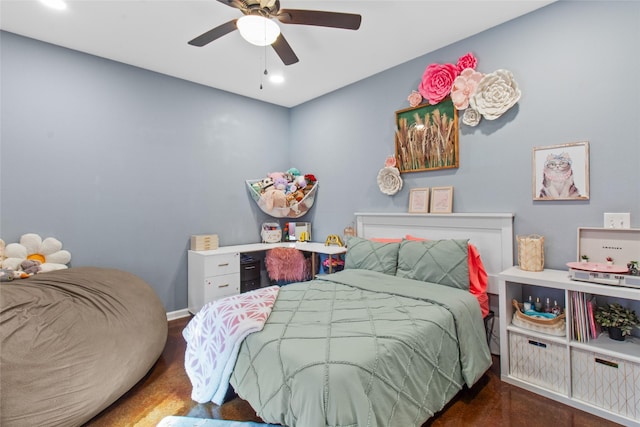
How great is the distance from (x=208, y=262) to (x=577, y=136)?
132 inches

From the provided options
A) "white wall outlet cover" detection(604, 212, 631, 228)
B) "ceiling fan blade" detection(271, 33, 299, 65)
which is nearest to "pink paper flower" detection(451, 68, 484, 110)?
"white wall outlet cover" detection(604, 212, 631, 228)

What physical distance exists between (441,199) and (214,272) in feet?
7.97

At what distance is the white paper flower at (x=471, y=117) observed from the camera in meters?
2.60

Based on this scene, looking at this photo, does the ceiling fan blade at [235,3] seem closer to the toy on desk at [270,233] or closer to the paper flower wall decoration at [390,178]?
the paper flower wall decoration at [390,178]

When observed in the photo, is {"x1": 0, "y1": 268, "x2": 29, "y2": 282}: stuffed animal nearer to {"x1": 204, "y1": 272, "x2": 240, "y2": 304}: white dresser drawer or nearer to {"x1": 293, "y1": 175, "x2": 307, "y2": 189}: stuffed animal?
{"x1": 204, "y1": 272, "x2": 240, "y2": 304}: white dresser drawer

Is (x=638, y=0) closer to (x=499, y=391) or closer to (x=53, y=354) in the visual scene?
(x=499, y=391)

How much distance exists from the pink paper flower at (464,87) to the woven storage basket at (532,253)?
4.11 ft

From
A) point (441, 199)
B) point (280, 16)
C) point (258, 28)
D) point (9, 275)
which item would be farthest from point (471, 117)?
point (9, 275)

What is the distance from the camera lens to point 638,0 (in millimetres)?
1921

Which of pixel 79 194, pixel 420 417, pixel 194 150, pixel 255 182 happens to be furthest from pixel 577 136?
pixel 79 194

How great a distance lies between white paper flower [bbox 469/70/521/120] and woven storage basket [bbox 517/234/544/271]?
103 centimetres

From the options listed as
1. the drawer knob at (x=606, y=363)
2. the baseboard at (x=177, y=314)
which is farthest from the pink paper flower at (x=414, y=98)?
the baseboard at (x=177, y=314)

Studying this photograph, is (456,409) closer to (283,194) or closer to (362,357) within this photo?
(362,357)

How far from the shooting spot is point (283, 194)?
3.96m
